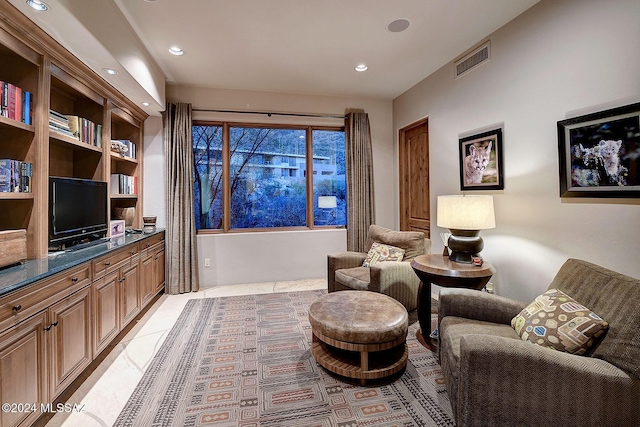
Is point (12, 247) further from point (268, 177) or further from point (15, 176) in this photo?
point (268, 177)

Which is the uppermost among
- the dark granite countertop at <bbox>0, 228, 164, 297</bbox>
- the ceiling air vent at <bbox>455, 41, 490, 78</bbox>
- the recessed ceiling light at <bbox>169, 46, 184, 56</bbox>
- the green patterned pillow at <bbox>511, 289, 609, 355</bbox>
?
the recessed ceiling light at <bbox>169, 46, 184, 56</bbox>

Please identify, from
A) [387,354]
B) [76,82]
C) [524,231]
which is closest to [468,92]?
[524,231]

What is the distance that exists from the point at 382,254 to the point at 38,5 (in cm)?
327

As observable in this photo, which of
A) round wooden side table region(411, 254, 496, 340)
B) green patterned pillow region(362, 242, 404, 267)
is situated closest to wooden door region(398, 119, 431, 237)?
→ green patterned pillow region(362, 242, 404, 267)

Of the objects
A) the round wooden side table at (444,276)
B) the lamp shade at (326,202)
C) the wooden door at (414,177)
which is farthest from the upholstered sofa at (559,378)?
the lamp shade at (326,202)

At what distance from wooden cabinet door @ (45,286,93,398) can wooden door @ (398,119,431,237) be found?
3.72 meters

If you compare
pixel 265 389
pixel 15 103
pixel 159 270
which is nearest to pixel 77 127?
pixel 15 103

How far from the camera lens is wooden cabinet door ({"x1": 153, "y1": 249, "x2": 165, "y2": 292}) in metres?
3.60

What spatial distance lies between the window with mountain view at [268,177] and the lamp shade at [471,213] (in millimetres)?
2362

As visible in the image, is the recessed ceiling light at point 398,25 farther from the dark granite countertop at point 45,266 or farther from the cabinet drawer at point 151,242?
the cabinet drawer at point 151,242

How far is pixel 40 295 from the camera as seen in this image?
1643mm

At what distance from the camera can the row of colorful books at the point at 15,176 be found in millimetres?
1853

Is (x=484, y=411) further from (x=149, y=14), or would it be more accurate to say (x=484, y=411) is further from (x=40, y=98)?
(x=149, y=14)

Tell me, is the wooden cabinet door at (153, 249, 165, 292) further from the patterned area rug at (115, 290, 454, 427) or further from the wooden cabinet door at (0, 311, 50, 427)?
the wooden cabinet door at (0, 311, 50, 427)
